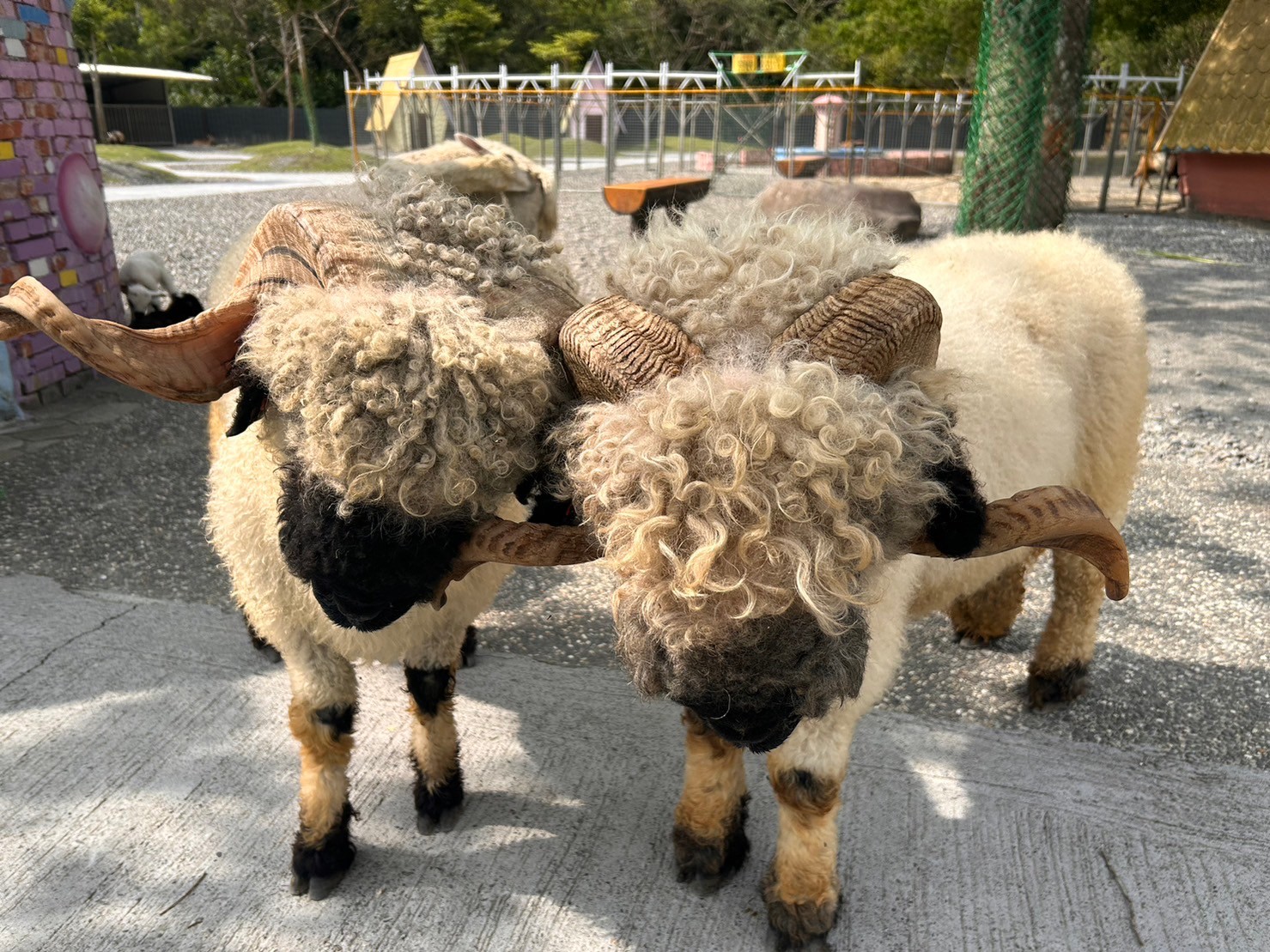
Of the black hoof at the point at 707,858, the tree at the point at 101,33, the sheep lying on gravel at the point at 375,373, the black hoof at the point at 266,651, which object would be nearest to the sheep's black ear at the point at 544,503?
the sheep lying on gravel at the point at 375,373

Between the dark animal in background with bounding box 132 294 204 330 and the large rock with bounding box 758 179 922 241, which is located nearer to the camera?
the dark animal in background with bounding box 132 294 204 330

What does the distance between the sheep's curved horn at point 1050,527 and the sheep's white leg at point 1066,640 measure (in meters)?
1.85

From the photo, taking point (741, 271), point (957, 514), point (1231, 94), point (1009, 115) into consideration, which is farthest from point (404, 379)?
point (1231, 94)

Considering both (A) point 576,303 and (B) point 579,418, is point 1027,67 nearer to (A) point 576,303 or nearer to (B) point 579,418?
(A) point 576,303

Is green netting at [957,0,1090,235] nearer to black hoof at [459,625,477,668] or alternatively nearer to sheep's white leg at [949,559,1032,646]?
sheep's white leg at [949,559,1032,646]

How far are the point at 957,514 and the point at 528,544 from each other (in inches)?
36.6

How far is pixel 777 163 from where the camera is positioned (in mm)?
23344

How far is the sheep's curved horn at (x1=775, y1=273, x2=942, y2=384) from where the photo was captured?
1902 mm

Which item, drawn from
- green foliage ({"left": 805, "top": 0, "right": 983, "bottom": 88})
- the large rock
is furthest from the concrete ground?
green foliage ({"left": 805, "top": 0, "right": 983, "bottom": 88})

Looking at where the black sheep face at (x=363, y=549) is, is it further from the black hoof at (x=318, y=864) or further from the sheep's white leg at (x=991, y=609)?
the sheep's white leg at (x=991, y=609)

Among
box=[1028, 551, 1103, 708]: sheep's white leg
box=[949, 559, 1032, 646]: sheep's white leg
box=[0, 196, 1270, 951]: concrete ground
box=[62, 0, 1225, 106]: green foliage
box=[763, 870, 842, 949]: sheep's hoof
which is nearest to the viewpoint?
box=[763, 870, 842, 949]: sheep's hoof

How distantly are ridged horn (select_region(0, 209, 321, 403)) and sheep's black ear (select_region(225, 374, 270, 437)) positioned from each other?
66 mm

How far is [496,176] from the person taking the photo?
4.56m

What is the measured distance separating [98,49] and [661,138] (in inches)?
1569
